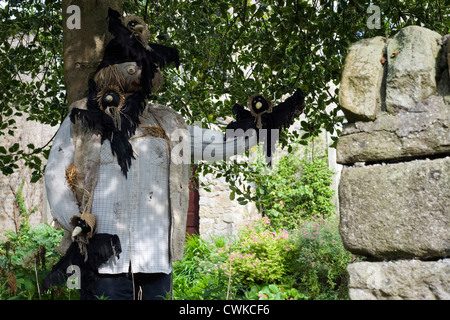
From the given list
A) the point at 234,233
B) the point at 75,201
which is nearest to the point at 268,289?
the point at 234,233

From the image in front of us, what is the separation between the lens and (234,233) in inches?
330

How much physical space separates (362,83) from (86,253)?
1533mm

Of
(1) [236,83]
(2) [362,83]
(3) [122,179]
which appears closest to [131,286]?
(3) [122,179]

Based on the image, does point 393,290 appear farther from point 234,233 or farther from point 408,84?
point 234,233

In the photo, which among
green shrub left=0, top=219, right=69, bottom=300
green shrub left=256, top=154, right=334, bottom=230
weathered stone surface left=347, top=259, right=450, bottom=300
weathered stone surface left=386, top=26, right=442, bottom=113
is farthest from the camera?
green shrub left=256, top=154, right=334, bottom=230

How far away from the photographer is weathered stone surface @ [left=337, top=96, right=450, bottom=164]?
1.69 meters

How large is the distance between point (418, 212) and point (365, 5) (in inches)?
76.4

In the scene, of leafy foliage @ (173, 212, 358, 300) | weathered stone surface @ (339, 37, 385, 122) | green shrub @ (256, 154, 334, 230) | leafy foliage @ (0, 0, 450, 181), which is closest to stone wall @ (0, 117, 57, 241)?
leafy foliage @ (173, 212, 358, 300)

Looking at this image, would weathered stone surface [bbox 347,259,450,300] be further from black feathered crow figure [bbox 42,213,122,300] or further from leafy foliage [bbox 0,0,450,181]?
leafy foliage [bbox 0,0,450,181]

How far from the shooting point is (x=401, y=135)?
175 centimetres

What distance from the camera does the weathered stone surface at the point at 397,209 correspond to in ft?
5.42

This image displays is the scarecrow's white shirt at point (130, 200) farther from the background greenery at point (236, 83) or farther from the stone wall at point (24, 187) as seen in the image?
the stone wall at point (24, 187)

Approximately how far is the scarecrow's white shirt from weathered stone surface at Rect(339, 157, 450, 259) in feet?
3.62

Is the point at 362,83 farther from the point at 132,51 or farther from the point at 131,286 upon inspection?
the point at 131,286
